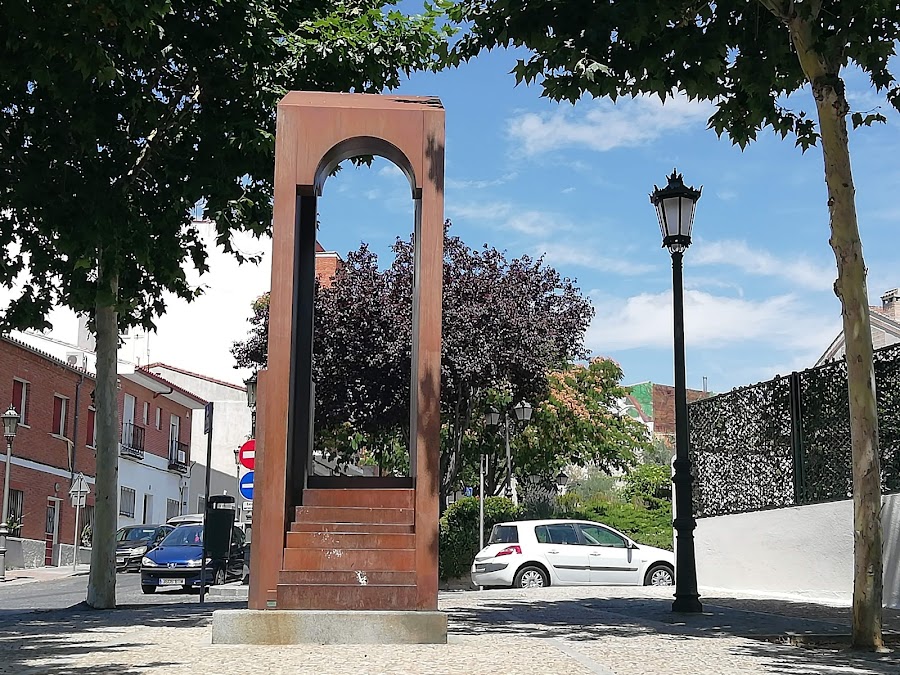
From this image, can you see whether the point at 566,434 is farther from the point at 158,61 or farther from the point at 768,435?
the point at 158,61

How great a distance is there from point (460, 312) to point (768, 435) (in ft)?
37.1

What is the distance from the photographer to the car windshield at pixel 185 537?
25547 mm

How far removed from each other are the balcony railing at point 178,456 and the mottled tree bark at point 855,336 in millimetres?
47880

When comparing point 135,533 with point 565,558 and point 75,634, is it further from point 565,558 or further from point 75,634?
point 75,634

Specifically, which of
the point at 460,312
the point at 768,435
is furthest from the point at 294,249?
the point at 460,312

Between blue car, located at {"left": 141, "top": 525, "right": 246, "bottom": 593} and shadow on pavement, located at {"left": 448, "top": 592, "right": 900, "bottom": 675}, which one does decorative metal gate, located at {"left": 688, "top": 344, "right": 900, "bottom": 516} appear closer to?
shadow on pavement, located at {"left": 448, "top": 592, "right": 900, "bottom": 675}

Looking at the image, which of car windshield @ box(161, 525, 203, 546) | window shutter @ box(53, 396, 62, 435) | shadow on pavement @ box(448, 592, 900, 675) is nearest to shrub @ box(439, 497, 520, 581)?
car windshield @ box(161, 525, 203, 546)

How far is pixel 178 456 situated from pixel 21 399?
16848mm

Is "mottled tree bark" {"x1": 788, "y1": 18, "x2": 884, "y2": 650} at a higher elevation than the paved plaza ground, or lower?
higher

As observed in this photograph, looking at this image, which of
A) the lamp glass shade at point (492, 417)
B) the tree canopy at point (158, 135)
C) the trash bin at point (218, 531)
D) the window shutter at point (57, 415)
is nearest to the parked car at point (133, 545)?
the window shutter at point (57, 415)

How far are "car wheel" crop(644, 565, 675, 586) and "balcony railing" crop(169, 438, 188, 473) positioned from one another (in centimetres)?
3489

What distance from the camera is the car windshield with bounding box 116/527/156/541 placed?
1417 inches

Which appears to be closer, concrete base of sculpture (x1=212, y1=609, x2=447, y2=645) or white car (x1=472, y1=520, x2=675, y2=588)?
concrete base of sculpture (x1=212, y1=609, x2=447, y2=645)

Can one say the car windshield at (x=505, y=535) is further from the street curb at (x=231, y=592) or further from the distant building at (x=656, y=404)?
the distant building at (x=656, y=404)
